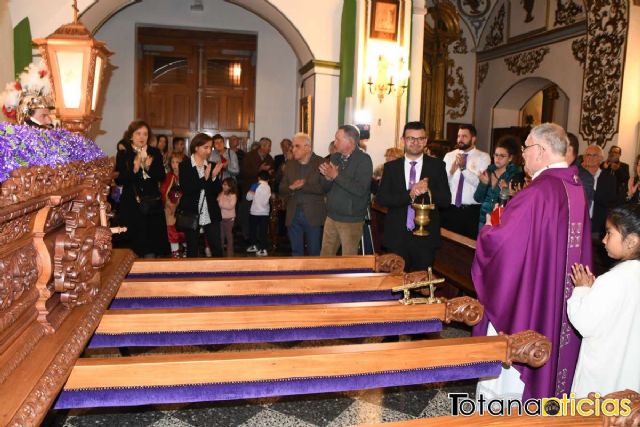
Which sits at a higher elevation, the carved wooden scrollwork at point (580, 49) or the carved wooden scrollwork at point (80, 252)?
the carved wooden scrollwork at point (580, 49)

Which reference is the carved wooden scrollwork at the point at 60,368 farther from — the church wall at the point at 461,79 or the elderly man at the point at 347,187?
the church wall at the point at 461,79

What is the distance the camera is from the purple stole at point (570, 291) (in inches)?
117

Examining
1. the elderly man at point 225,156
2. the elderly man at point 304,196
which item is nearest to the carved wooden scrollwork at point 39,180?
the elderly man at point 304,196

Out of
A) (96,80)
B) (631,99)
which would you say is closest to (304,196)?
(96,80)

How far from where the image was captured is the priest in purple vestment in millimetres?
2881

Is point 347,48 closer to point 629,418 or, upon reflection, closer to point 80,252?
point 80,252

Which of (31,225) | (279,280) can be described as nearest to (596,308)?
(279,280)

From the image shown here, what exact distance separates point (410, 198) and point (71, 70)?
2.49m

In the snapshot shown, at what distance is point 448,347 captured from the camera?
2.18 metres

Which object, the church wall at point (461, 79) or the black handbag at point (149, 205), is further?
the church wall at point (461, 79)

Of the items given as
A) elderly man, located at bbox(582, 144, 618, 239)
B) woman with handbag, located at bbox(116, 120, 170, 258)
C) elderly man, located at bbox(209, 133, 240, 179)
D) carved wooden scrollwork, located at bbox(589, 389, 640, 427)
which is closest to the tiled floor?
carved wooden scrollwork, located at bbox(589, 389, 640, 427)

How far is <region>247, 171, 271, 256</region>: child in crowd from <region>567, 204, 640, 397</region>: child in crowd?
522 cm

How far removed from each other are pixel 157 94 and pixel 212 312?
1079 centimetres

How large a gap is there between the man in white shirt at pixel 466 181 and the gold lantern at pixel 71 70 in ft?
12.0
